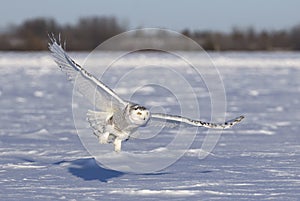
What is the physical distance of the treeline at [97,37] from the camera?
69.9 metres

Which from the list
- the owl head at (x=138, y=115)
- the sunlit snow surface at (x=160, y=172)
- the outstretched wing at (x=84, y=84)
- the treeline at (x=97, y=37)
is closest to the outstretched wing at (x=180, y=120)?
the owl head at (x=138, y=115)

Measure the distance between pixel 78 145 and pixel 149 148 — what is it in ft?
3.19

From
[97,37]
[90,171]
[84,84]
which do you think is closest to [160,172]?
[90,171]

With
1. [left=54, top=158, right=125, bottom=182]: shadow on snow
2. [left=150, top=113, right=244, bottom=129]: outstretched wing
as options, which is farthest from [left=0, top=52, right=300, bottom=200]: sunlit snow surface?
[left=150, top=113, right=244, bottom=129]: outstretched wing

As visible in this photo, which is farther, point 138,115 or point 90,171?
point 90,171

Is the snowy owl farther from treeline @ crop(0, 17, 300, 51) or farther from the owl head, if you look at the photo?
treeline @ crop(0, 17, 300, 51)

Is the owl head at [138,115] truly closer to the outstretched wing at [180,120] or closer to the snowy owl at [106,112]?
the snowy owl at [106,112]

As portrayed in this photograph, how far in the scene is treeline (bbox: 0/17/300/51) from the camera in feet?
229

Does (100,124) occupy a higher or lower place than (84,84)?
lower

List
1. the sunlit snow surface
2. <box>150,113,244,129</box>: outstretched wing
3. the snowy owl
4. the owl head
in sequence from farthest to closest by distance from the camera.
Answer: <box>150,113,244,129</box>: outstretched wing < the snowy owl < the owl head < the sunlit snow surface

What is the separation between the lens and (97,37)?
72625 mm

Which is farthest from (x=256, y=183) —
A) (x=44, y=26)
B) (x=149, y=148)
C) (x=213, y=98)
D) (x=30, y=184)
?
(x=44, y=26)

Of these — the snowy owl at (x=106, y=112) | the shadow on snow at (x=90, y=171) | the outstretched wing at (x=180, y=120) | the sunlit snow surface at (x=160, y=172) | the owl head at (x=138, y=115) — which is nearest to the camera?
the sunlit snow surface at (x=160, y=172)

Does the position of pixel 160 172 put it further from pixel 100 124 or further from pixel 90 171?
pixel 100 124
